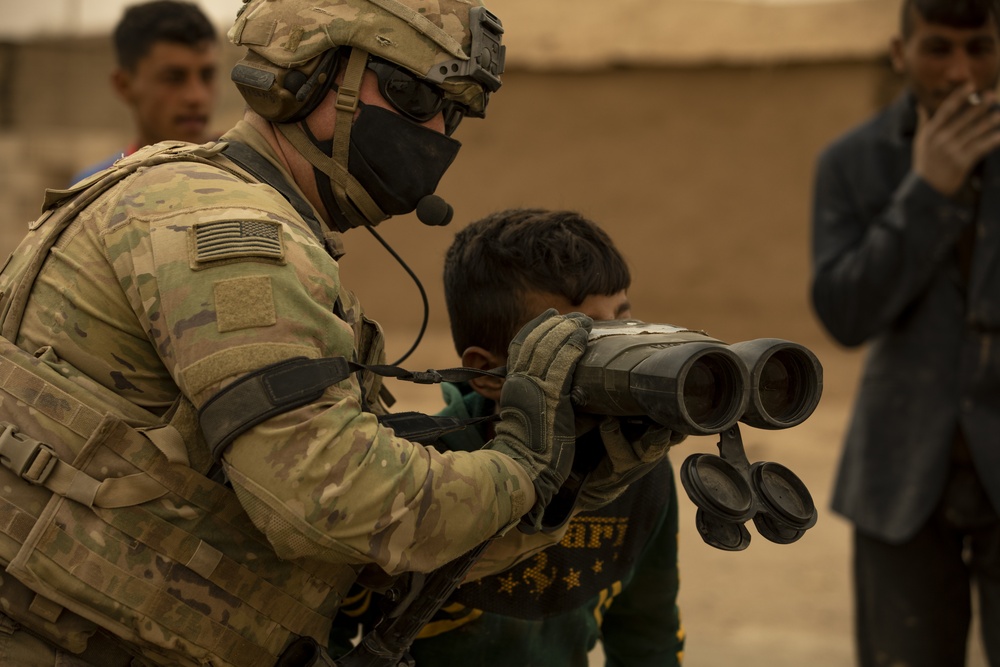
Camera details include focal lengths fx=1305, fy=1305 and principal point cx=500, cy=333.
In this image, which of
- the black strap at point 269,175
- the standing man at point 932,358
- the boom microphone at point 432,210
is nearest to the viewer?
the black strap at point 269,175

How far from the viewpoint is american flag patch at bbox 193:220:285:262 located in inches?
81.3

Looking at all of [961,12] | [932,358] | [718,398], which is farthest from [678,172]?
[718,398]

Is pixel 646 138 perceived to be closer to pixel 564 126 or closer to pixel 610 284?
pixel 564 126

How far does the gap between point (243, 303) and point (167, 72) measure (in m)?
3.72

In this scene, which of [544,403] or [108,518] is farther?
[544,403]

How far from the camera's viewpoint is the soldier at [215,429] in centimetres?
205

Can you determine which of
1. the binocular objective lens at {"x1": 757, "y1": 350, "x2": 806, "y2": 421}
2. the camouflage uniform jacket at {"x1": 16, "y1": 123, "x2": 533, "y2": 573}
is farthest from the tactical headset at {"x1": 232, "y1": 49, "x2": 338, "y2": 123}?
the binocular objective lens at {"x1": 757, "y1": 350, "x2": 806, "y2": 421}

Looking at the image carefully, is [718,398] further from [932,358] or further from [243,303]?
[932,358]

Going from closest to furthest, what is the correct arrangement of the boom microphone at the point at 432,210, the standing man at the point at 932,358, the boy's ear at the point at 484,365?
the boom microphone at the point at 432,210, the boy's ear at the point at 484,365, the standing man at the point at 932,358

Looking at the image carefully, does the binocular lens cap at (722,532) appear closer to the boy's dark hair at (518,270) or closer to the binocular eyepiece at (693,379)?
the binocular eyepiece at (693,379)

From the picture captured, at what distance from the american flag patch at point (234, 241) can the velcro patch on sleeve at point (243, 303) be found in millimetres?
43

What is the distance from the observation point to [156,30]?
555 centimetres

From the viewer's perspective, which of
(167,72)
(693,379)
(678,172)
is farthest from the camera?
(678,172)

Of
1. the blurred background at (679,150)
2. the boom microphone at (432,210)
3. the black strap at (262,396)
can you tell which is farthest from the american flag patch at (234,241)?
the blurred background at (679,150)
